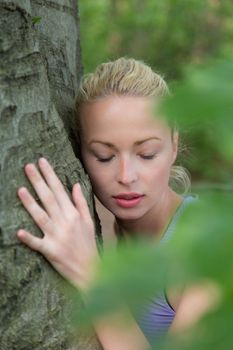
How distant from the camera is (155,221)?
2.38 metres

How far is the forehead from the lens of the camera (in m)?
2.02

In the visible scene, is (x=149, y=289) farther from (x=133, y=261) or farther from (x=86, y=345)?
(x=86, y=345)

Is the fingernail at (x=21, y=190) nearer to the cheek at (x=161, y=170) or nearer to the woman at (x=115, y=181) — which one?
A: the woman at (x=115, y=181)

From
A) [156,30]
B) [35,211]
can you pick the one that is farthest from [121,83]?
[156,30]

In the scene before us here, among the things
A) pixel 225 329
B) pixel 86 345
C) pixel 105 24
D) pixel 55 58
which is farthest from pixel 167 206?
pixel 105 24

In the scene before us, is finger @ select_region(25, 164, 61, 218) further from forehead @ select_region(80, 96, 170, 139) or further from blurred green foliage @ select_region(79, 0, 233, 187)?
blurred green foliage @ select_region(79, 0, 233, 187)

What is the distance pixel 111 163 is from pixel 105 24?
264 inches

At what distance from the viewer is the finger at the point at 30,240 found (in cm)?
155

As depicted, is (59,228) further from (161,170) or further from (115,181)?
(161,170)

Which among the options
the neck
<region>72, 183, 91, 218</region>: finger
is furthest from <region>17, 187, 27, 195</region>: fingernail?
the neck

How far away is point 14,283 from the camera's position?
5.07 ft

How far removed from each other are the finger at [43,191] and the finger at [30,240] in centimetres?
9

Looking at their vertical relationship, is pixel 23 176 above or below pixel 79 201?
above

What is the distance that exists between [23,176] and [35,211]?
81 mm
